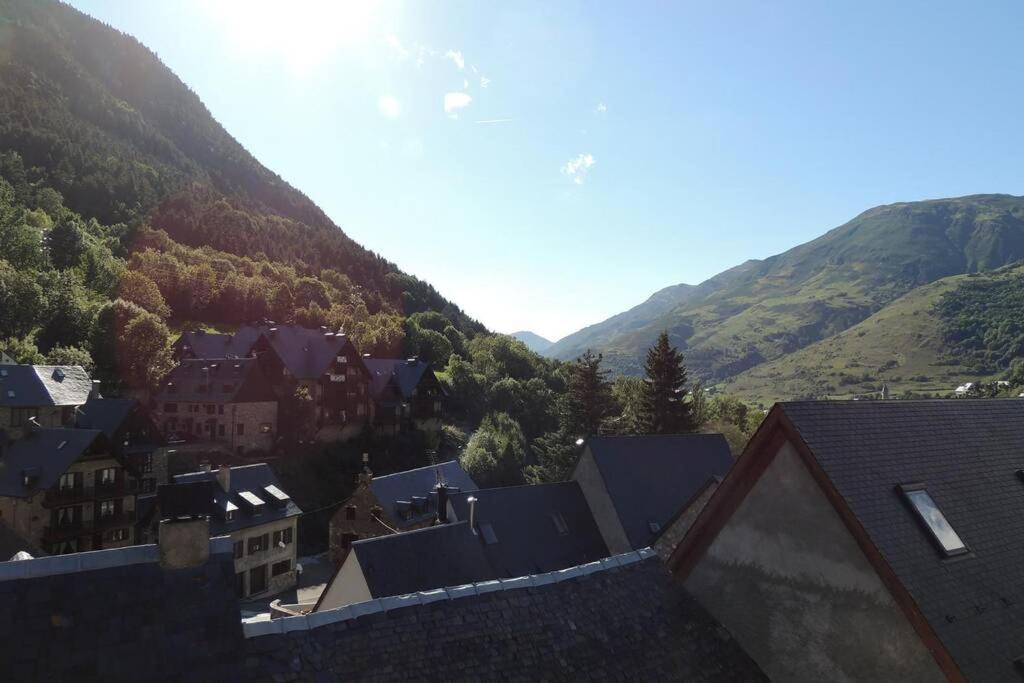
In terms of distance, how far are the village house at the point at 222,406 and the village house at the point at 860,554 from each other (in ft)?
172

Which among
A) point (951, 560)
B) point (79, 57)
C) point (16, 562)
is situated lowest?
point (951, 560)

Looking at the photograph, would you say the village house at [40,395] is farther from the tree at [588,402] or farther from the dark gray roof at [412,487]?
the tree at [588,402]

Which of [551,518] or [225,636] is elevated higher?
[225,636]

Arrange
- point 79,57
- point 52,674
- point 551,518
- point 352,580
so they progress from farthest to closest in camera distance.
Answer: point 79,57
point 551,518
point 352,580
point 52,674

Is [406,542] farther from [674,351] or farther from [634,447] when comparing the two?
[674,351]

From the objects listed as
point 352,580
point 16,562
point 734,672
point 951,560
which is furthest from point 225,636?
point 352,580

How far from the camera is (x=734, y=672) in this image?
33.4 ft

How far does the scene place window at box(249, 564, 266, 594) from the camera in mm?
38594

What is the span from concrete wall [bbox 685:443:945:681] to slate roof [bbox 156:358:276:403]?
53.1 m

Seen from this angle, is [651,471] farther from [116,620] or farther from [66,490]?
[66,490]

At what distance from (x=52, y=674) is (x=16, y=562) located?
130 centimetres

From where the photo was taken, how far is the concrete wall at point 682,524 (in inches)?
886

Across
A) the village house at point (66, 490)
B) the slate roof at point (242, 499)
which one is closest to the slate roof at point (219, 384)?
the slate roof at point (242, 499)

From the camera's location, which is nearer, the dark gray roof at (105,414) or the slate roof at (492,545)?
the slate roof at (492,545)
